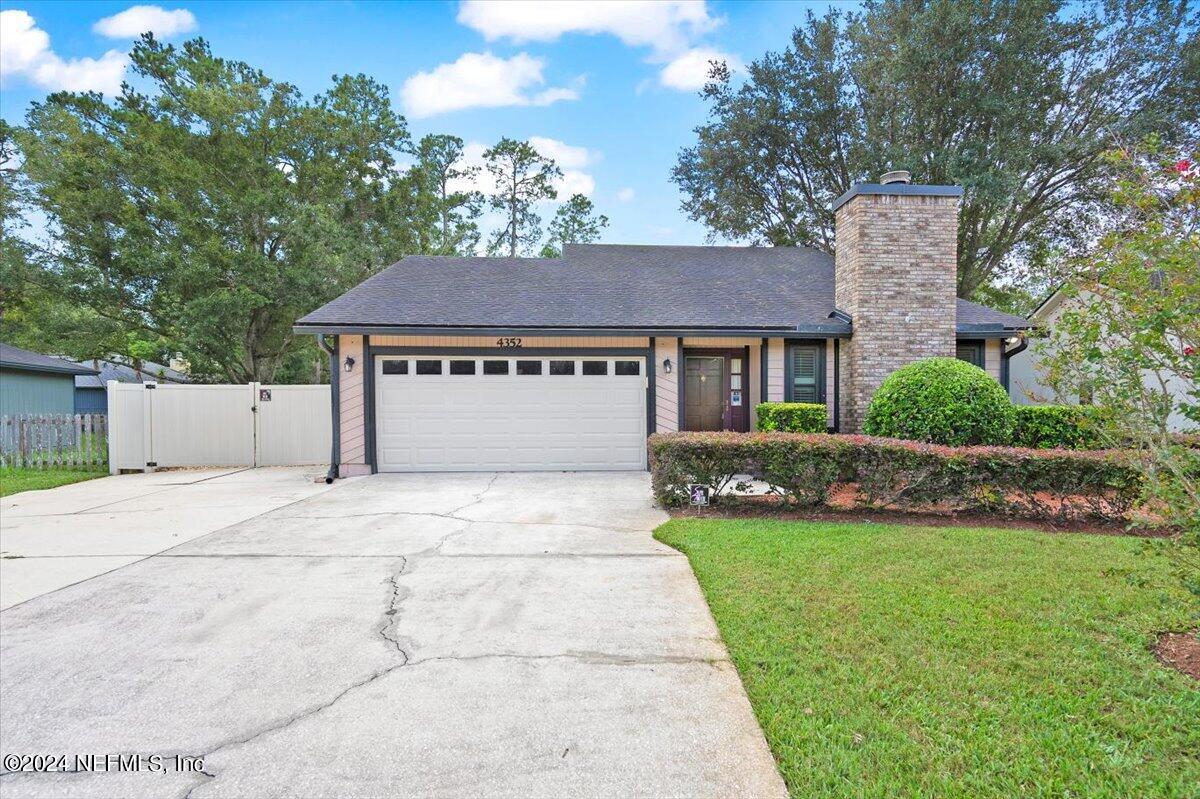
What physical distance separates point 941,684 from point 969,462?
13.0 feet

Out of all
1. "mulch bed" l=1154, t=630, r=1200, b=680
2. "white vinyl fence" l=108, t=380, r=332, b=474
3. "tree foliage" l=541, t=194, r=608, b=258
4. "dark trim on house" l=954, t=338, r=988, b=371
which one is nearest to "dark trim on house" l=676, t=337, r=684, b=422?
"dark trim on house" l=954, t=338, r=988, b=371

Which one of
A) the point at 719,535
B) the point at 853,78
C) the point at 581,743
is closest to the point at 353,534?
the point at 719,535

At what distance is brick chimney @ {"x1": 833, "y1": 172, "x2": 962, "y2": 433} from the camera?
9227mm

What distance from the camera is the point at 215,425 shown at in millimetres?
10688

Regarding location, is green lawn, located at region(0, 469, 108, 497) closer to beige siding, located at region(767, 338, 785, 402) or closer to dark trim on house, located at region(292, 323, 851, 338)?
dark trim on house, located at region(292, 323, 851, 338)

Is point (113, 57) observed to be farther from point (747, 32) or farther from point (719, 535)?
point (719, 535)

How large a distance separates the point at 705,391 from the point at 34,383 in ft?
59.4

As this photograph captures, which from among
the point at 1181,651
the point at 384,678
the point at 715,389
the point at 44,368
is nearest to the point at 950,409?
the point at 1181,651

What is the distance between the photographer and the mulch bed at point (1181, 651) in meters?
2.71

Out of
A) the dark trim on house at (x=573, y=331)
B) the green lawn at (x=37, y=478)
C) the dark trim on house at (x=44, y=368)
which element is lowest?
the green lawn at (x=37, y=478)

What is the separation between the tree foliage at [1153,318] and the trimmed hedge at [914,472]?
2.80m

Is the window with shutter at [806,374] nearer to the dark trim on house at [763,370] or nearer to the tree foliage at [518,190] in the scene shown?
the dark trim on house at [763,370]

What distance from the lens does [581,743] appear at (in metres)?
2.24

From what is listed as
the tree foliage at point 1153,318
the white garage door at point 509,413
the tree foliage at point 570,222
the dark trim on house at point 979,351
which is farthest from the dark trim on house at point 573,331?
the tree foliage at point 570,222
